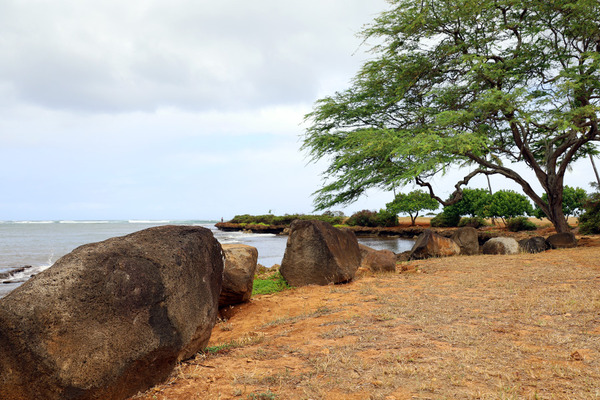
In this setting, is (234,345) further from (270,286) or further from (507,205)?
(507,205)

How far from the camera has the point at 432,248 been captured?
49.3 ft

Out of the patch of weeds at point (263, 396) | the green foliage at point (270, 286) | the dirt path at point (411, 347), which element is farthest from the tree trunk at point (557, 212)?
the patch of weeds at point (263, 396)

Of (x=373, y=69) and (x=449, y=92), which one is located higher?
(x=373, y=69)

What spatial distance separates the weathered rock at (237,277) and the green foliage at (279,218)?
4323 centimetres

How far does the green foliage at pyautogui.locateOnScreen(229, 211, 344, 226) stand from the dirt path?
4442 cm

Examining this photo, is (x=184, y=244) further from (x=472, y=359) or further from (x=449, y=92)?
(x=449, y=92)

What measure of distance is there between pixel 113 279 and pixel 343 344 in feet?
8.94

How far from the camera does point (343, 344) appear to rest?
4906 mm

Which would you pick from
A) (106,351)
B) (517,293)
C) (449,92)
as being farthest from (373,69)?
(106,351)

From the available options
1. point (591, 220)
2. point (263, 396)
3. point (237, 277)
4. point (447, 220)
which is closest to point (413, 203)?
point (447, 220)

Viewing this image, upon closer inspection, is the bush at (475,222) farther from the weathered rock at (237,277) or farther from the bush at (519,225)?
the weathered rock at (237,277)

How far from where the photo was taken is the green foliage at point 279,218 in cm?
5484

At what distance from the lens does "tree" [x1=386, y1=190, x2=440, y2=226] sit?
39125 millimetres

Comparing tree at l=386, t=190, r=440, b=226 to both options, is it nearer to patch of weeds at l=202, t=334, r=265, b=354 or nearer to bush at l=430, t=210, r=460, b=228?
bush at l=430, t=210, r=460, b=228
